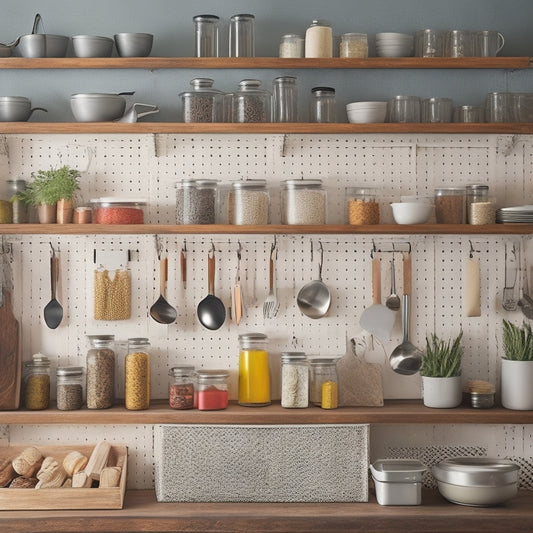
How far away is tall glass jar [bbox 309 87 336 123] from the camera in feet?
10.0

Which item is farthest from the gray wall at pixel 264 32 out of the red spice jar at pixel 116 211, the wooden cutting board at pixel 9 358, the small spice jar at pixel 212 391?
the small spice jar at pixel 212 391

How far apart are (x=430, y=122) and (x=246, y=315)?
3.25 feet

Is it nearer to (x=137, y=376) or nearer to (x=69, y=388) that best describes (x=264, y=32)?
(x=137, y=376)

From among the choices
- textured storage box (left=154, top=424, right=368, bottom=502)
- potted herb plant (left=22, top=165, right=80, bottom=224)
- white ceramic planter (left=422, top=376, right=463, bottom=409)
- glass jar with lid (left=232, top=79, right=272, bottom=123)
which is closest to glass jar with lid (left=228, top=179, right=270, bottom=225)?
glass jar with lid (left=232, top=79, right=272, bottom=123)

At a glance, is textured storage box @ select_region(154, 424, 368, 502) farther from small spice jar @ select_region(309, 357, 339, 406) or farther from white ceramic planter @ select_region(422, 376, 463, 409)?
white ceramic planter @ select_region(422, 376, 463, 409)

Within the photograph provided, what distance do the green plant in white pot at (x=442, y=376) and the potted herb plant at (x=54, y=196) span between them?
1.42m

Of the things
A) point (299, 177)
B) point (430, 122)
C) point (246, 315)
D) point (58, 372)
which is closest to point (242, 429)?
point (246, 315)

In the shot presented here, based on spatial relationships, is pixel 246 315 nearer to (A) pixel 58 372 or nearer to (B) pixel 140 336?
(B) pixel 140 336

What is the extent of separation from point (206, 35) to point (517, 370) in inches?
65.4

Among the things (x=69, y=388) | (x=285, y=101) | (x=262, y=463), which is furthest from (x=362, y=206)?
(x=69, y=388)

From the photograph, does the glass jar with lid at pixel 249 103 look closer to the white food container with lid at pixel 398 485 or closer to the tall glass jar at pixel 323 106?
the tall glass jar at pixel 323 106

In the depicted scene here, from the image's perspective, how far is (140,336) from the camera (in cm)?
319

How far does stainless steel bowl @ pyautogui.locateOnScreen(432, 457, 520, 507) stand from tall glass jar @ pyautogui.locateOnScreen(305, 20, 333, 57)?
5.01ft

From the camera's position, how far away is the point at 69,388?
9.90 ft
